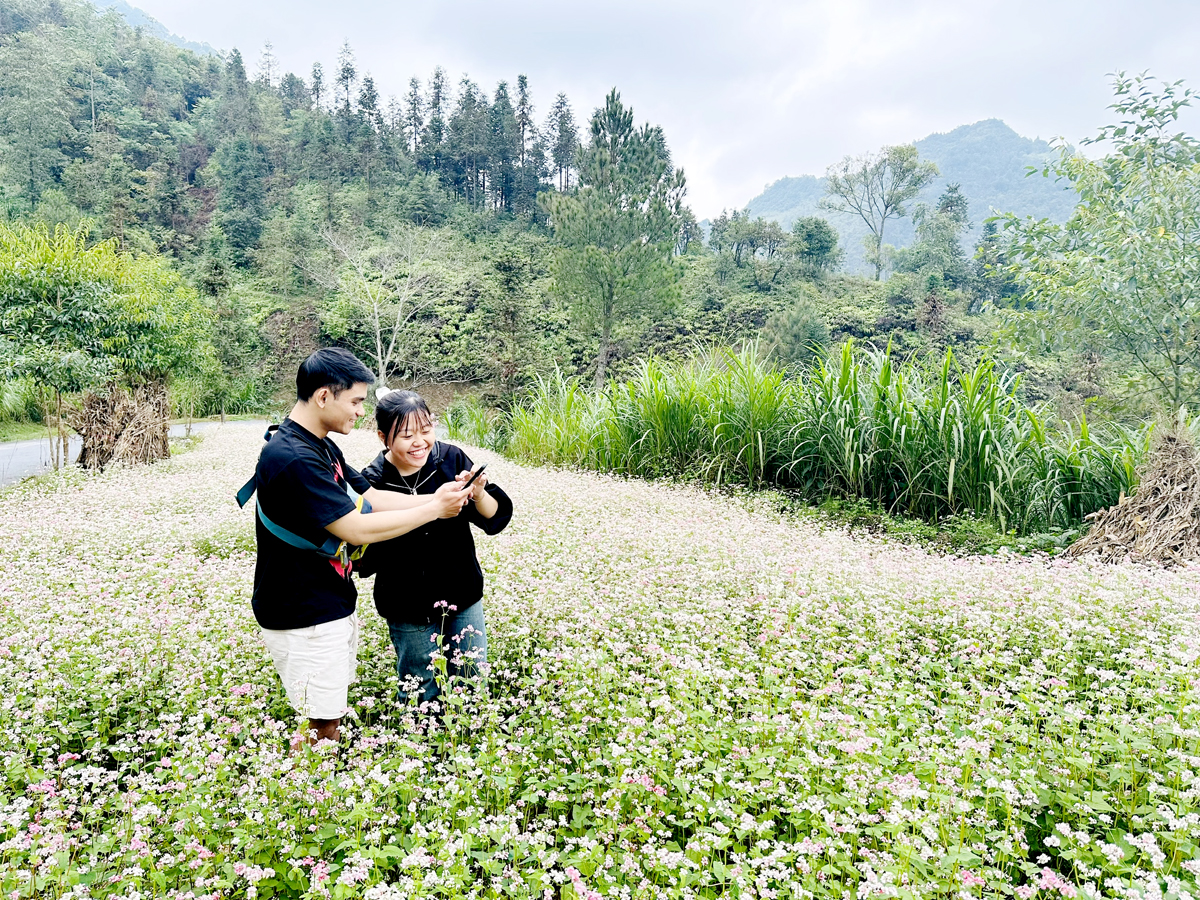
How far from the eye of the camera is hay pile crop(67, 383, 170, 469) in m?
11.9

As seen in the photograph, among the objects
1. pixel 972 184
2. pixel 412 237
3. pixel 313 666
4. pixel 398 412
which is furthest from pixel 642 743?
pixel 972 184

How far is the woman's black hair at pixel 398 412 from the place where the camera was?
285 cm

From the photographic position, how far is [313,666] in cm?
255

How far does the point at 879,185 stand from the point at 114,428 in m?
66.9

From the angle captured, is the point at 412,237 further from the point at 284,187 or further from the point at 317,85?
the point at 317,85

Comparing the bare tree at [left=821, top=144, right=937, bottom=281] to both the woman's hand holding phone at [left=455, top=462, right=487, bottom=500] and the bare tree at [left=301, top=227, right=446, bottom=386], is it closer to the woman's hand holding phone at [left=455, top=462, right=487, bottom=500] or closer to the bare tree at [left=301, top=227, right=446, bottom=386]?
the bare tree at [left=301, top=227, right=446, bottom=386]

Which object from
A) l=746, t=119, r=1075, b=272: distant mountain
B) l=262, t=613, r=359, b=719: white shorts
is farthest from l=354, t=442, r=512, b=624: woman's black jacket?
l=746, t=119, r=1075, b=272: distant mountain

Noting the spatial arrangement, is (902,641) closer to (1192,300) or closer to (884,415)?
(884,415)

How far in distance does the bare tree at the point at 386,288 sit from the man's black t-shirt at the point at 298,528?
28750mm

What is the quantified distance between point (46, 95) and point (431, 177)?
29206 mm

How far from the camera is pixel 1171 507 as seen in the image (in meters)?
6.01

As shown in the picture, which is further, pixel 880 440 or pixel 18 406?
pixel 18 406

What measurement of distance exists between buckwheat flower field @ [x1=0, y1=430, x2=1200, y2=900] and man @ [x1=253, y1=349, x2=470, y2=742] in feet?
0.77

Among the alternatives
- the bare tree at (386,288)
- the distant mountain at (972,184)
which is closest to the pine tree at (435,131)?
the bare tree at (386,288)
